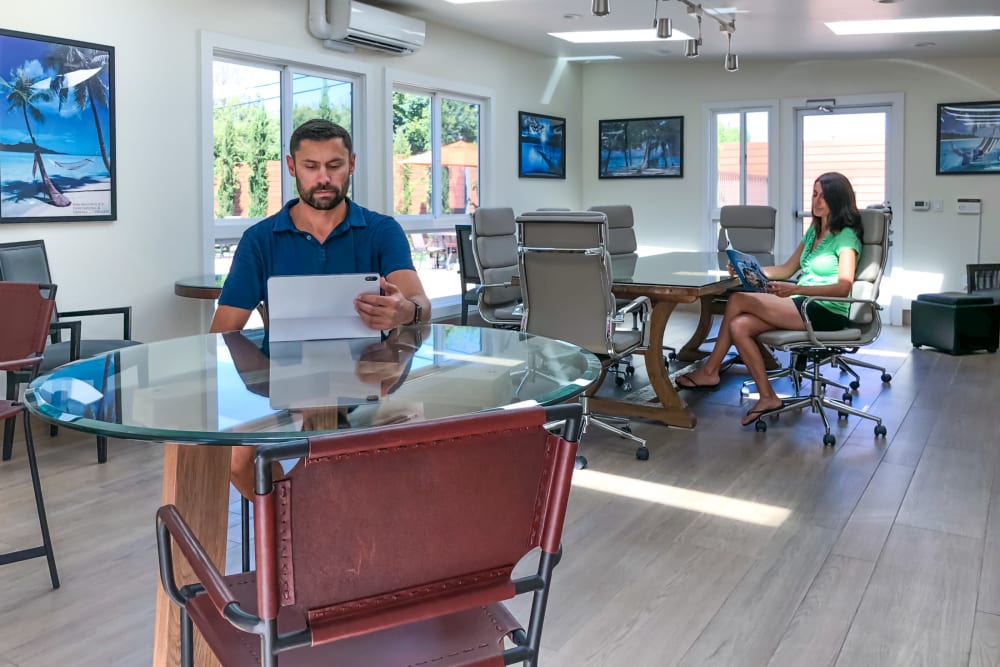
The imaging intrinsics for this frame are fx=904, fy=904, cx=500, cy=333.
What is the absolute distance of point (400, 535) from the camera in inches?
42.6

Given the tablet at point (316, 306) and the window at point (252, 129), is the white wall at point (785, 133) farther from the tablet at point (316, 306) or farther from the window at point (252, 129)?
the tablet at point (316, 306)

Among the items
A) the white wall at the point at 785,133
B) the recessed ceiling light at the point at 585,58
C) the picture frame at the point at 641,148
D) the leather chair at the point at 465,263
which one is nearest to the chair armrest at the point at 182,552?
the leather chair at the point at 465,263

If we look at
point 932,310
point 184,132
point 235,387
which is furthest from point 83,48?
point 932,310

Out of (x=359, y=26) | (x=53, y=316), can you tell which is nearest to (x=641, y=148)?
(x=359, y=26)

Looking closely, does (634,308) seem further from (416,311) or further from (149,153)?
(149,153)

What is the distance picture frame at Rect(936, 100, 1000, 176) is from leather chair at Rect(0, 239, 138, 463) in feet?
23.6

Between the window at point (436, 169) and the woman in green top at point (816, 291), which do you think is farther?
the window at point (436, 169)

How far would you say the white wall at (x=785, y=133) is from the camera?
8180 millimetres

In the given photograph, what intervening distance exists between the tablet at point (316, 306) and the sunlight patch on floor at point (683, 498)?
5.48 feet

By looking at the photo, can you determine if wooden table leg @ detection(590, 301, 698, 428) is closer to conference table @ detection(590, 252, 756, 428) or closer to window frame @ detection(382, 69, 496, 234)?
conference table @ detection(590, 252, 756, 428)

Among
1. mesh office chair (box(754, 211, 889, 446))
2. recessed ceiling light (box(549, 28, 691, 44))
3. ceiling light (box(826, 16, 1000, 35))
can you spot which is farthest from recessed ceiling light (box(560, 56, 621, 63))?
mesh office chair (box(754, 211, 889, 446))

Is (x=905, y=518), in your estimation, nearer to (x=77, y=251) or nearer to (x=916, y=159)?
(x=77, y=251)

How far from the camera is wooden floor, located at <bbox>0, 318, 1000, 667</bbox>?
2330mm

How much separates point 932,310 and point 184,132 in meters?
5.50
